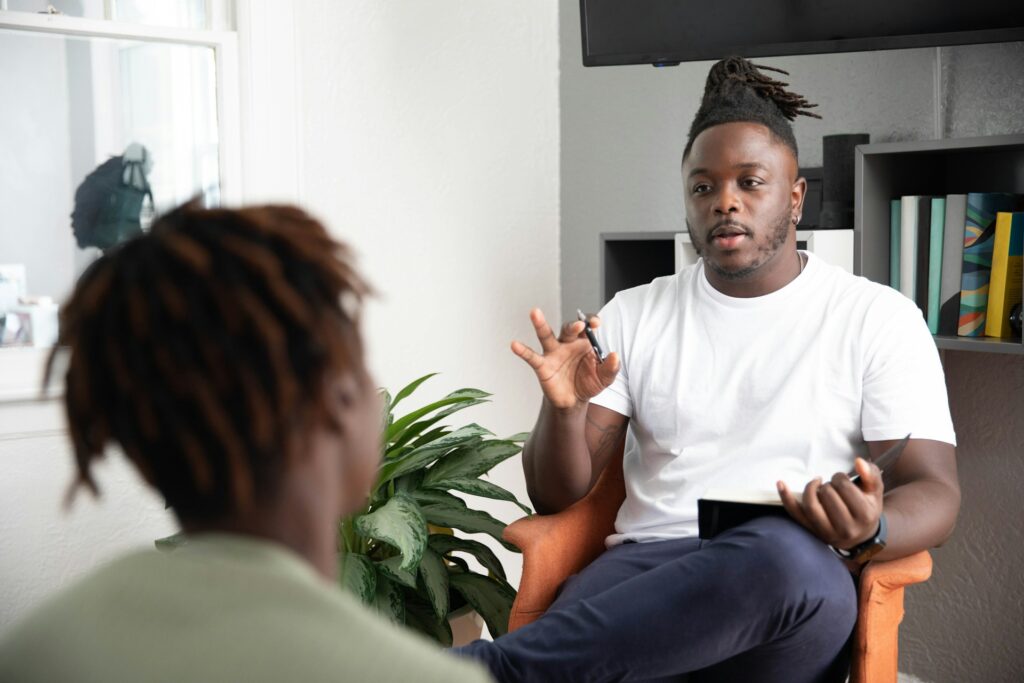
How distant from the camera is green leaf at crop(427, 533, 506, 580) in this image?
215cm

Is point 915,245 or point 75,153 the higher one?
point 75,153

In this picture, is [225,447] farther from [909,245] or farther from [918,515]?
[909,245]

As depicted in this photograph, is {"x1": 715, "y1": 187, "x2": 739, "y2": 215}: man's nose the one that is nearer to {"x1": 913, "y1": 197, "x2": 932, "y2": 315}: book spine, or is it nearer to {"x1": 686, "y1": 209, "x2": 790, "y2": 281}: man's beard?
{"x1": 686, "y1": 209, "x2": 790, "y2": 281}: man's beard

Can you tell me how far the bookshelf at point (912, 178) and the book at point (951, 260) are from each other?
0.04 metres

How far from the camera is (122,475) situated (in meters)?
2.52

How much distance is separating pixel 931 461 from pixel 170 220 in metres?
1.39

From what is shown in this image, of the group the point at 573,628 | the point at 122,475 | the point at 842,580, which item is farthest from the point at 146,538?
the point at 842,580

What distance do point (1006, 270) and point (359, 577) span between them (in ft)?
4.23

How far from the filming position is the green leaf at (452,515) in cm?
215

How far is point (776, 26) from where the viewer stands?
2.24 meters

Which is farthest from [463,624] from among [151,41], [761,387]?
[151,41]

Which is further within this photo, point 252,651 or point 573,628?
point 573,628

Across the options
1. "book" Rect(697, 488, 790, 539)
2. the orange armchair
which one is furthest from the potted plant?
"book" Rect(697, 488, 790, 539)

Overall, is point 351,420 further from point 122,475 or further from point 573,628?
point 122,475
